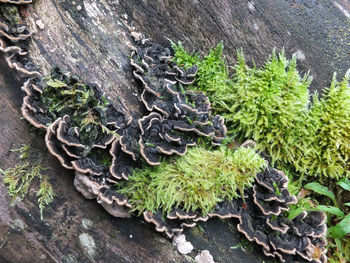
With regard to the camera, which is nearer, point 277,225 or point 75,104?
point 75,104

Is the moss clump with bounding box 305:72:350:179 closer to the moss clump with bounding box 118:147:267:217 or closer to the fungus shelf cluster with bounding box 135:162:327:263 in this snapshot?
the fungus shelf cluster with bounding box 135:162:327:263

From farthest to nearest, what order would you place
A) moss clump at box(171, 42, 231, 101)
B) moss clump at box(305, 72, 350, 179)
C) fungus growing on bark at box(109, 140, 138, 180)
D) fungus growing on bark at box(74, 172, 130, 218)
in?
moss clump at box(171, 42, 231, 101) → moss clump at box(305, 72, 350, 179) → fungus growing on bark at box(109, 140, 138, 180) → fungus growing on bark at box(74, 172, 130, 218)

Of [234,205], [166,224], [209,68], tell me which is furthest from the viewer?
[209,68]

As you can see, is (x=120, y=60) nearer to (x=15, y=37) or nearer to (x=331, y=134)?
(x=15, y=37)

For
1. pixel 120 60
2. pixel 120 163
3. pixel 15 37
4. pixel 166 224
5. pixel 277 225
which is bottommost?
pixel 277 225

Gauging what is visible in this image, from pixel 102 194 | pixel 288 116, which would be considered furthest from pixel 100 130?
pixel 288 116

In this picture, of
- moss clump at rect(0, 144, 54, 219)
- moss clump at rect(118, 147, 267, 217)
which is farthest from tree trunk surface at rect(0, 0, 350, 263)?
moss clump at rect(118, 147, 267, 217)

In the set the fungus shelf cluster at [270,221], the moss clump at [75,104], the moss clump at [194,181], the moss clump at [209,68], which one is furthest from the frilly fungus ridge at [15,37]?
the fungus shelf cluster at [270,221]
